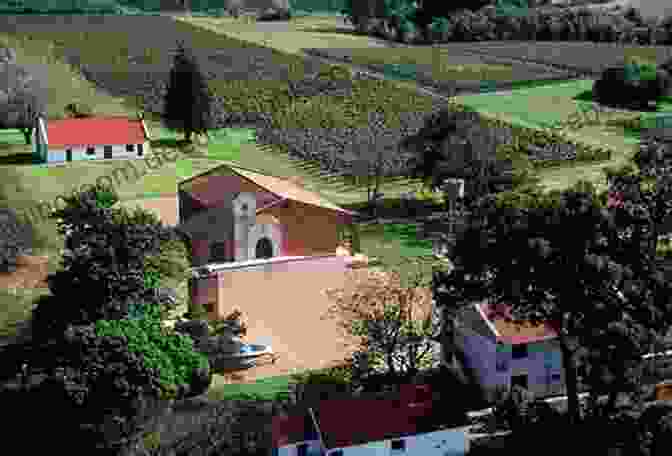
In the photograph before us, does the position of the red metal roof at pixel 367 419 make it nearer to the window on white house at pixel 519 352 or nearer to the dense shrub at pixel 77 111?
the window on white house at pixel 519 352

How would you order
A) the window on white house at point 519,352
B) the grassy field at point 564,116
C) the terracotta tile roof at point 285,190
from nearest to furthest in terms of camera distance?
the window on white house at point 519,352, the terracotta tile roof at point 285,190, the grassy field at point 564,116

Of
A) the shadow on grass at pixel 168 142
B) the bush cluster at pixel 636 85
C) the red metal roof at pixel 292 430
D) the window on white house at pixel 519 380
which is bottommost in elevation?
the red metal roof at pixel 292 430

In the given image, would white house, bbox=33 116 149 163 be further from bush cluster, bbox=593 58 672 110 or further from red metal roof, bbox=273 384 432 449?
red metal roof, bbox=273 384 432 449

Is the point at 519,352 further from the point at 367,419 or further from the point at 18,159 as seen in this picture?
the point at 18,159

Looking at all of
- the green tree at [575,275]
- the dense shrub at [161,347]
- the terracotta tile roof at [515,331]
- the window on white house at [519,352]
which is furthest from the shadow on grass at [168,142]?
the green tree at [575,275]

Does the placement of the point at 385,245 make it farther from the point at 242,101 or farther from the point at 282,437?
the point at 242,101

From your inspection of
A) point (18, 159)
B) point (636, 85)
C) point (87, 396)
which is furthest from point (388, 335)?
point (636, 85)
